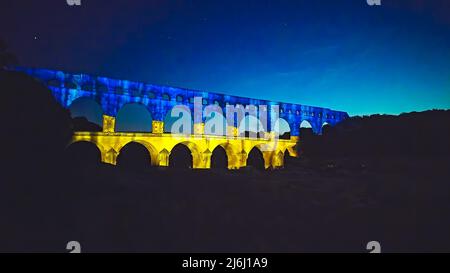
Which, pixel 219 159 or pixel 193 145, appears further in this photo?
pixel 219 159

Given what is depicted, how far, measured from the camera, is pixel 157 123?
27656mm

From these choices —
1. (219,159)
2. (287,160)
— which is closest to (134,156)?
(219,159)

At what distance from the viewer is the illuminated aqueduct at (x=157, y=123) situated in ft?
76.0

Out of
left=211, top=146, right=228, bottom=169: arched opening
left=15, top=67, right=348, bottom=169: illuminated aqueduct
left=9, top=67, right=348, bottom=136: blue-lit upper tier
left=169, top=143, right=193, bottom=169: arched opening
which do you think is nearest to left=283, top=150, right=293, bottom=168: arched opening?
left=15, top=67, right=348, bottom=169: illuminated aqueduct

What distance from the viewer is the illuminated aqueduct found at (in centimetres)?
2317

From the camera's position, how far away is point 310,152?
33.9 meters

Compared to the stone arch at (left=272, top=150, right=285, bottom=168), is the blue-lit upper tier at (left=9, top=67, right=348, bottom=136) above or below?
above

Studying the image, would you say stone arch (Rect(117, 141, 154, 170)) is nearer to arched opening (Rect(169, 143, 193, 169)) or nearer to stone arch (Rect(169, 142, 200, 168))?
stone arch (Rect(169, 142, 200, 168))

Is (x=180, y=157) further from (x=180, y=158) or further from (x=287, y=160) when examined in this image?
(x=287, y=160)

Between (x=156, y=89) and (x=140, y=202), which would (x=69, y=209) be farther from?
(x=156, y=89)

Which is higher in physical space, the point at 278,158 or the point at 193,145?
the point at 193,145

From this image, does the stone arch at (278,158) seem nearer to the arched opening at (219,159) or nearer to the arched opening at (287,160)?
the arched opening at (287,160)

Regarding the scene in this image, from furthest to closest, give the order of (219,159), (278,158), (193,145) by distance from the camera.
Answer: (219,159) < (278,158) < (193,145)
